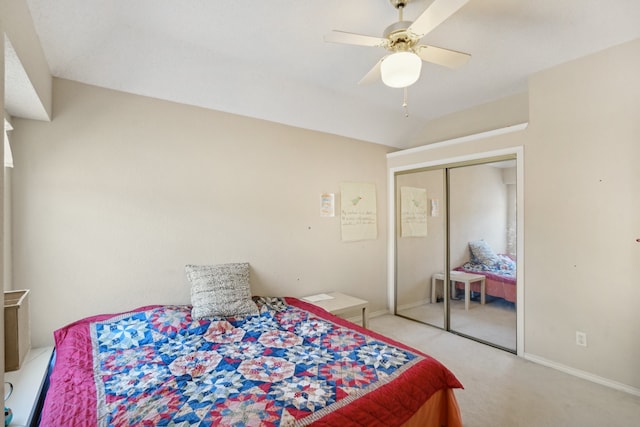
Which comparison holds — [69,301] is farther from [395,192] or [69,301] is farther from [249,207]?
[395,192]

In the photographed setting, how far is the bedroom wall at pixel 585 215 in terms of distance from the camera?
234 cm

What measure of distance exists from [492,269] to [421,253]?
0.85 metres

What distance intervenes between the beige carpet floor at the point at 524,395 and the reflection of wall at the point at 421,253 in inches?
35.6

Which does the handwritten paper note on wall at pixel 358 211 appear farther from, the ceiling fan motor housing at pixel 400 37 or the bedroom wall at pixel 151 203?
the ceiling fan motor housing at pixel 400 37

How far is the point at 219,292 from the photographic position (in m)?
2.53

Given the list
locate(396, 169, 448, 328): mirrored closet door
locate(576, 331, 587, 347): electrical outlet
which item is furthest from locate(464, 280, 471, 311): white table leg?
locate(576, 331, 587, 347): electrical outlet

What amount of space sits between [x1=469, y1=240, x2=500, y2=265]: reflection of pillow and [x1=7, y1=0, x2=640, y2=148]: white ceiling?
161 centimetres

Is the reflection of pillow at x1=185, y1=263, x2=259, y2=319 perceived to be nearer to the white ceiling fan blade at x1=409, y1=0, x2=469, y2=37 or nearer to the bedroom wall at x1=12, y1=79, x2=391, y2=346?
the bedroom wall at x1=12, y1=79, x2=391, y2=346

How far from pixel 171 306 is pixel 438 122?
371 cm

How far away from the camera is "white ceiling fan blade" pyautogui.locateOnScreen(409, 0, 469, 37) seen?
1.38 metres

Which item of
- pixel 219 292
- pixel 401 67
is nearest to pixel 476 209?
pixel 401 67

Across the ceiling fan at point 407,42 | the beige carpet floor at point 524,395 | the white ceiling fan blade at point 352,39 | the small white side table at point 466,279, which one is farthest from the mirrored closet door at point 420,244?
the white ceiling fan blade at point 352,39

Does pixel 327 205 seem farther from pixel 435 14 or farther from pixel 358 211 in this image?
pixel 435 14

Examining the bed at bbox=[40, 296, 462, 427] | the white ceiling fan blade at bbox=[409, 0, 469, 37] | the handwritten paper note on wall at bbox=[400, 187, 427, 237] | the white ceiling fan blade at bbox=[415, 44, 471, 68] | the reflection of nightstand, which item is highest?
the white ceiling fan blade at bbox=[409, 0, 469, 37]
